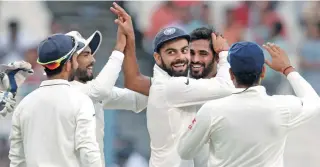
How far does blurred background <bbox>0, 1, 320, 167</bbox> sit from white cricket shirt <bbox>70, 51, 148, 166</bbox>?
2.70 m

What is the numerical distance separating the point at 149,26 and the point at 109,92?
3.44 meters

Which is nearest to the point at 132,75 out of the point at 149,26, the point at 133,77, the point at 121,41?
the point at 133,77

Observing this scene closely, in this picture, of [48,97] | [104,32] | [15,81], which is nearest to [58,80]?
[48,97]

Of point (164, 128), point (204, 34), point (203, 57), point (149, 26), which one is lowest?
point (164, 128)

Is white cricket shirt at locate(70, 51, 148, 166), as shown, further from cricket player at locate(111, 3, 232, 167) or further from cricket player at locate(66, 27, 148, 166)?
cricket player at locate(111, 3, 232, 167)

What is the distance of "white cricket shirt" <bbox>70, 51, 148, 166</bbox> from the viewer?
13.6 ft

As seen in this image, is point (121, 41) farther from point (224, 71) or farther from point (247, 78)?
point (247, 78)

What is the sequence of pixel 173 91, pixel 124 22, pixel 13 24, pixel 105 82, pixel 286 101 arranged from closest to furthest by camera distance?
pixel 286 101, pixel 173 91, pixel 105 82, pixel 124 22, pixel 13 24

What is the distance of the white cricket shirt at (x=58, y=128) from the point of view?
11.3ft

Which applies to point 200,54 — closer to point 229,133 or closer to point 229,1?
point 229,133

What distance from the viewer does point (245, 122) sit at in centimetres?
330

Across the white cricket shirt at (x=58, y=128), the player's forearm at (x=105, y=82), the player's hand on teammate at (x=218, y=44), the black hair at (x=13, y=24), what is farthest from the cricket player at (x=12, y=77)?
the black hair at (x=13, y=24)

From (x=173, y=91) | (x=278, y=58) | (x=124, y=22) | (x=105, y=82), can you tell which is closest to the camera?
(x=278, y=58)

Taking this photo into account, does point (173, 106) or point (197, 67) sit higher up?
point (197, 67)
